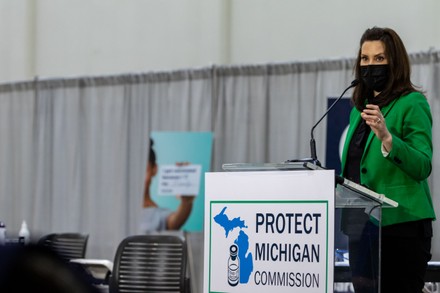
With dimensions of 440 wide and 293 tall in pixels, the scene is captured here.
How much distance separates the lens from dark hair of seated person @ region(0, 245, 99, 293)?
2.10 ft

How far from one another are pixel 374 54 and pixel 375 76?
86mm

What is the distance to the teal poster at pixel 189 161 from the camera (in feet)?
23.6

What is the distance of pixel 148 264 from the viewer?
189 inches

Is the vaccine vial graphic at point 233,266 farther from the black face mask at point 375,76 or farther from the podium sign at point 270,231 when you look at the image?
the black face mask at point 375,76

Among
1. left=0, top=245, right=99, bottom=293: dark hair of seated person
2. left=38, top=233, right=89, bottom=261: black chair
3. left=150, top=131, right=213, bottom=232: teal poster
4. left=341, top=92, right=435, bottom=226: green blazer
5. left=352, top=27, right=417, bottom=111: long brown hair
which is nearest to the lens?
left=0, top=245, right=99, bottom=293: dark hair of seated person

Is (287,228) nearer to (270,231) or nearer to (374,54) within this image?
(270,231)

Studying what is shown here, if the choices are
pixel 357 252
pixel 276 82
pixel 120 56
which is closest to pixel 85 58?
pixel 120 56

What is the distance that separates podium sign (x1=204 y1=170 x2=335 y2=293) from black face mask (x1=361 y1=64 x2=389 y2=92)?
44 centimetres

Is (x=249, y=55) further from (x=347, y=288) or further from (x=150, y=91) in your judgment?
Result: (x=347, y=288)

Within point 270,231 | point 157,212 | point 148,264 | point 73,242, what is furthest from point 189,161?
point 270,231

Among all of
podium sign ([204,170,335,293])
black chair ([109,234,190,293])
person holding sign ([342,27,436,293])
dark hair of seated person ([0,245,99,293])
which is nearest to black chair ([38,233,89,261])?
black chair ([109,234,190,293])

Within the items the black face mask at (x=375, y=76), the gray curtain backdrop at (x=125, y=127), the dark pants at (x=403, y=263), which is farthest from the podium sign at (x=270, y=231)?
the gray curtain backdrop at (x=125, y=127)

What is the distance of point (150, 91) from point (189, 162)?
107cm

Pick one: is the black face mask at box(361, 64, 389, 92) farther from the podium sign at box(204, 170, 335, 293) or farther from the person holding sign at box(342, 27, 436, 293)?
the podium sign at box(204, 170, 335, 293)
